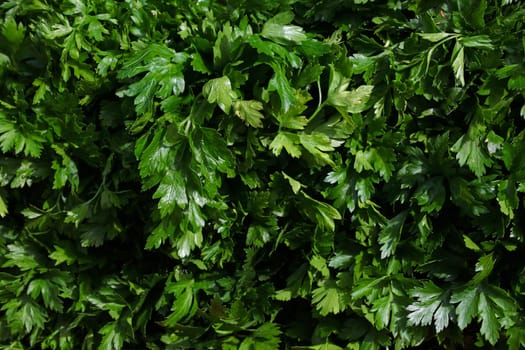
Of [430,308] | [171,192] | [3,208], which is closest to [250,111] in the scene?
[171,192]

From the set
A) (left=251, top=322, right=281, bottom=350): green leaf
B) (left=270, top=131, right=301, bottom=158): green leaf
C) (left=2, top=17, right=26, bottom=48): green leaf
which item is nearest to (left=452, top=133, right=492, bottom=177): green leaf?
(left=270, top=131, right=301, bottom=158): green leaf

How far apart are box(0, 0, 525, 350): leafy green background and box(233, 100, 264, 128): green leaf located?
0.01 metres

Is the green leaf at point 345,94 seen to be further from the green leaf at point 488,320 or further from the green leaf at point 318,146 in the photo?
the green leaf at point 488,320

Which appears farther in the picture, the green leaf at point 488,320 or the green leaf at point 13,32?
the green leaf at point 13,32

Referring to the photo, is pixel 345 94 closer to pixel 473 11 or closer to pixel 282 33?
pixel 282 33

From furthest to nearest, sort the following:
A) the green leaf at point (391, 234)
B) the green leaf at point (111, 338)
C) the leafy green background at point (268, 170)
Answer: the green leaf at point (111, 338), the green leaf at point (391, 234), the leafy green background at point (268, 170)

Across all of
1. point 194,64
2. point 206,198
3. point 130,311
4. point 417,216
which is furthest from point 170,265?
point 417,216

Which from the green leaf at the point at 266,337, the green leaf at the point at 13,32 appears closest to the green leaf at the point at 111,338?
the green leaf at the point at 266,337

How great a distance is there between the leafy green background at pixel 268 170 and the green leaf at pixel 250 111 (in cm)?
1

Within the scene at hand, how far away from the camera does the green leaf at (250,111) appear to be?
2379 mm

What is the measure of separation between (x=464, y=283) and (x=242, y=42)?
144cm

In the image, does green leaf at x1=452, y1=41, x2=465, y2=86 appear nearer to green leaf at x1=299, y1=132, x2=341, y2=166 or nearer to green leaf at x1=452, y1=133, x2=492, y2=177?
green leaf at x1=452, y1=133, x2=492, y2=177

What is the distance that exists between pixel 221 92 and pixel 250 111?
15 cm

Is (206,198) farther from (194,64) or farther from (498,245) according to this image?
(498,245)
